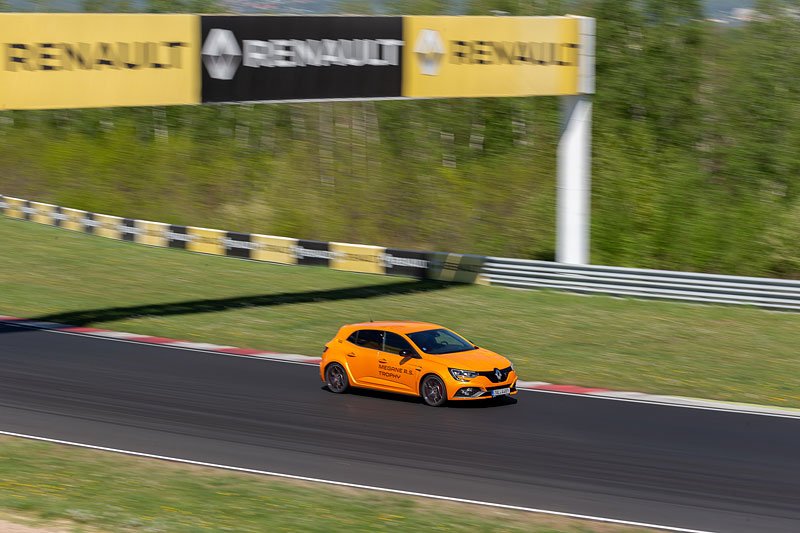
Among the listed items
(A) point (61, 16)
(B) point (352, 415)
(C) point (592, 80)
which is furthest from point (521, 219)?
(B) point (352, 415)

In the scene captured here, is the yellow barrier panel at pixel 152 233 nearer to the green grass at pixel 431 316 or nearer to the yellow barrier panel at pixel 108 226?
the yellow barrier panel at pixel 108 226

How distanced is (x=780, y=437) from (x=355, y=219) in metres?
32.7

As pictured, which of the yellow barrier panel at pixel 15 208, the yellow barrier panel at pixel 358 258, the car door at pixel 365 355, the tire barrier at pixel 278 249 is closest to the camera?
the car door at pixel 365 355

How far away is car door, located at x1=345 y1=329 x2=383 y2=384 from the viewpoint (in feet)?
52.1

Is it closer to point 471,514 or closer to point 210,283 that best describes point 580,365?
point 471,514

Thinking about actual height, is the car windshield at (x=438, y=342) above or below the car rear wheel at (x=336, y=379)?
above

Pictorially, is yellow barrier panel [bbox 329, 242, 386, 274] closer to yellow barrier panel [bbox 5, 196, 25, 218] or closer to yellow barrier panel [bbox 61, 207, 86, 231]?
yellow barrier panel [bbox 61, 207, 86, 231]

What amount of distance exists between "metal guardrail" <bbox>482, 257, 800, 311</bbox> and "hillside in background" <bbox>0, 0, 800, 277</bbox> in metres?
9.18

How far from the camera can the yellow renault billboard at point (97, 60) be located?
18.6 meters

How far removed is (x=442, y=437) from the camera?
13547 mm

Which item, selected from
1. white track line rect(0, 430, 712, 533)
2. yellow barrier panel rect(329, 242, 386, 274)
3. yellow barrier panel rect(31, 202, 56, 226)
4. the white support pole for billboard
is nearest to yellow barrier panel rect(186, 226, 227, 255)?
yellow barrier panel rect(329, 242, 386, 274)

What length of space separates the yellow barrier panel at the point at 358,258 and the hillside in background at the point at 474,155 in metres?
8.73

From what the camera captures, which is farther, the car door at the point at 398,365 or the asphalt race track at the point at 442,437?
the car door at the point at 398,365


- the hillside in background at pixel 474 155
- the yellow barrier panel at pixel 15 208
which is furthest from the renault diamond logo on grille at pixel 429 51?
the yellow barrier panel at pixel 15 208
